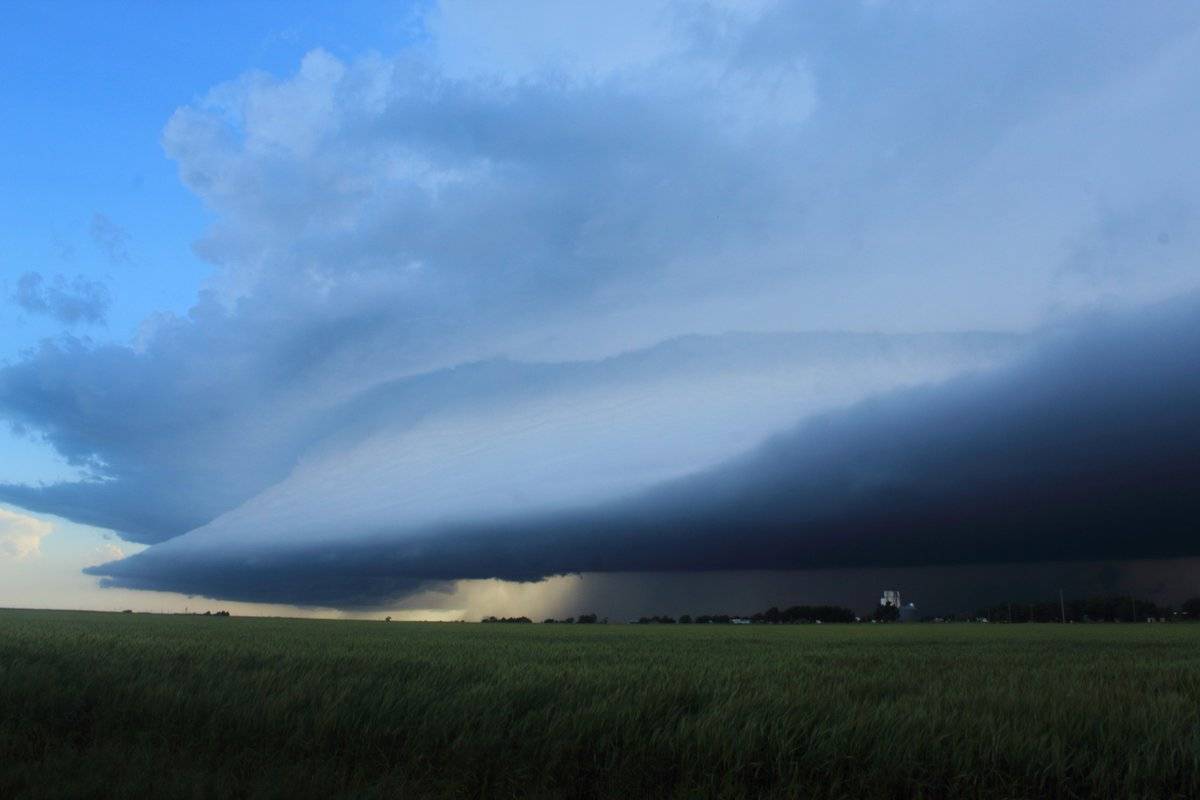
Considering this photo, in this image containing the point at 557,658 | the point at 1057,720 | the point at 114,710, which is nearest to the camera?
the point at 1057,720

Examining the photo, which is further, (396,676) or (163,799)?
(396,676)

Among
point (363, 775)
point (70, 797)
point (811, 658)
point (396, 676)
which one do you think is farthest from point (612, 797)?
point (811, 658)

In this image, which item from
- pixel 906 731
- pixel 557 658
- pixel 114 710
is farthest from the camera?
pixel 557 658

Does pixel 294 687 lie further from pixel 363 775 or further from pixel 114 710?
pixel 363 775

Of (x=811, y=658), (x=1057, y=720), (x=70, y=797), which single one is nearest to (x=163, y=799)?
(x=70, y=797)

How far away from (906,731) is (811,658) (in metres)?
14.1

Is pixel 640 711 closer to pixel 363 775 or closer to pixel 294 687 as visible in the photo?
pixel 363 775

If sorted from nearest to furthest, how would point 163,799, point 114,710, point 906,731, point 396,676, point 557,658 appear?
1. point 163,799
2. point 906,731
3. point 114,710
4. point 396,676
5. point 557,658

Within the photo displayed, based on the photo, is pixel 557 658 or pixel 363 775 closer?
Answer: pixel 363 775

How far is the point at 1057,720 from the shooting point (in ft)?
29.9

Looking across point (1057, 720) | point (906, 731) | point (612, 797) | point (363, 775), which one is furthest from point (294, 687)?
point (1057, 720)

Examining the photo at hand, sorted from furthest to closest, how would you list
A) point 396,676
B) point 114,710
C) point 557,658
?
point 557,658 < point 396,676 < point 114,710

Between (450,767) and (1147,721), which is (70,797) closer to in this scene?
(450,767)

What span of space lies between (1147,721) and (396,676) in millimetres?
10156
